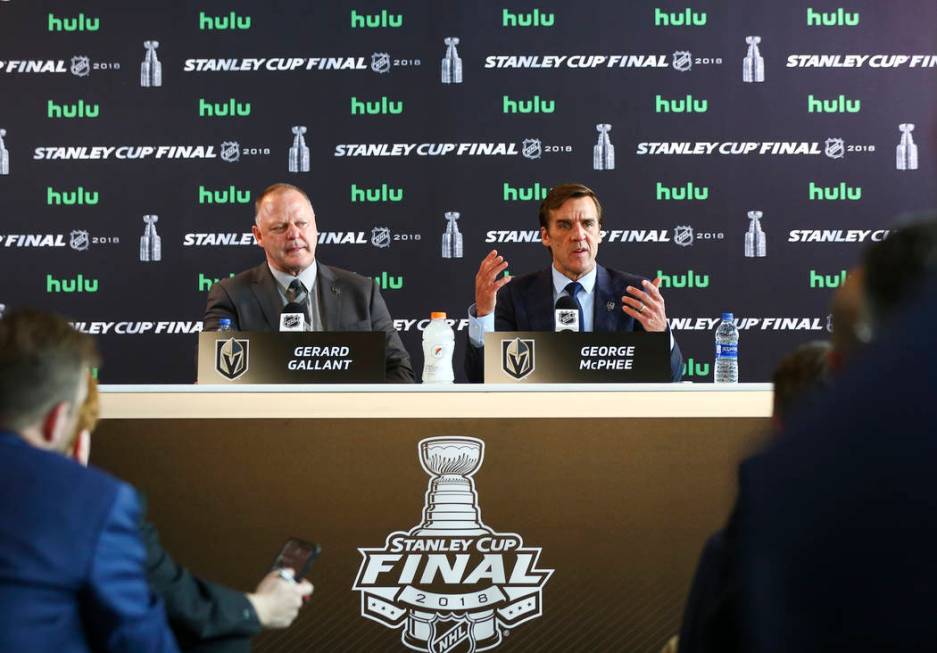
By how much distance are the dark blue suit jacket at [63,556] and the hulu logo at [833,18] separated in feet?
13.9

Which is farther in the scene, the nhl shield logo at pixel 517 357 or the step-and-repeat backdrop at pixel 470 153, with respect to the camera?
the step-and-repeat backdrop at pixel 470 153

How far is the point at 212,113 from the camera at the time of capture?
14.9 ft

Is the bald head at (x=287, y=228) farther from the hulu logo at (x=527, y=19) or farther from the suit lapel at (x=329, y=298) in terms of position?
the hulu logo at (x=527, y=19)

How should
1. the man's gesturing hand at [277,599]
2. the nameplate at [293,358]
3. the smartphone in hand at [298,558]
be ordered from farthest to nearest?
the nameplate at [293,358] < the smartphone in hand at [298,558] < the man's gesturing hand at [277,599]

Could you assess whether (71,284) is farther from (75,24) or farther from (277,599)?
(277,599)

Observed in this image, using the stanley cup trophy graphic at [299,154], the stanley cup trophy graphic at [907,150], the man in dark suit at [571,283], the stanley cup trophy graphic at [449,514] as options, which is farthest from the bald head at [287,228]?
the stanley cup trophy graphic at [907,150]

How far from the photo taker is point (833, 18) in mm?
4500

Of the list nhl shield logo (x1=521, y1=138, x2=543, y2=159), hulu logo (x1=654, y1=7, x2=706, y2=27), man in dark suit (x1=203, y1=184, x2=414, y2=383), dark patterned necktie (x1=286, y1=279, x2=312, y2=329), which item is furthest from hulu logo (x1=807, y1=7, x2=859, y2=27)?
dark patterned necktie (x1=286, y1=279, x2=312, y2=329)

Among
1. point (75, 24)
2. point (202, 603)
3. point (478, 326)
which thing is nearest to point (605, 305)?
point (478, 326)

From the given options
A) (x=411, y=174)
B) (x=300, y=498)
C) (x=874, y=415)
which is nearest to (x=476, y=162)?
(x=411, y=174)

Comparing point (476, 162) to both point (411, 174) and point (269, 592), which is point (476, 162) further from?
point (269, 592)

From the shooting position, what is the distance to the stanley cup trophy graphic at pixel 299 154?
4516 mm

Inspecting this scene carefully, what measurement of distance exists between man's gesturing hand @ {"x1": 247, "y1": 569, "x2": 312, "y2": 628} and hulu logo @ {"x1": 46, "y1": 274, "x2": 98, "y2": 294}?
130 inches

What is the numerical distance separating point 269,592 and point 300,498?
0.69 metres
